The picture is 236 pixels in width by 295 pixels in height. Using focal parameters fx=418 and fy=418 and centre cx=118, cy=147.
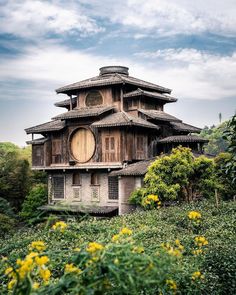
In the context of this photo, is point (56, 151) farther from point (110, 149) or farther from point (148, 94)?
point (148, 94)

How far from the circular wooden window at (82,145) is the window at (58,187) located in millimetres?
2980

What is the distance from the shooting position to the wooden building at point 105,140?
26.5 meters

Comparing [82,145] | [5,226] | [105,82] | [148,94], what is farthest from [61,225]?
[148,94]

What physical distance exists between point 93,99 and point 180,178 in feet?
32.0

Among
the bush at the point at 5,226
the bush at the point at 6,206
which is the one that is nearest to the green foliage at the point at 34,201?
the bush at the point at 6,206

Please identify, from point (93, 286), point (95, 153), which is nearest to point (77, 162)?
point (95, 153)

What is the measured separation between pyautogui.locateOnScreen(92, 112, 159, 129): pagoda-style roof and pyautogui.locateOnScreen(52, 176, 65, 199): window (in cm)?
623

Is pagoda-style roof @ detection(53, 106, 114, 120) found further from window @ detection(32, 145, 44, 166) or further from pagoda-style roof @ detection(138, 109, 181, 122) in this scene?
window @ detection(32, 145, 44, 166)

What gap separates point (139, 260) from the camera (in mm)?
3664

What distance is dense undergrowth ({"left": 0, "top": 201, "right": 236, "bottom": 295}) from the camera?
3.59 metres

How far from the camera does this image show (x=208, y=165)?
926 inches

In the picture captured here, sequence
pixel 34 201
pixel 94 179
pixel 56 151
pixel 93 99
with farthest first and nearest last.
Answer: pixel 34 201 < pixel 56 151 < pixel 93 99 < pixel 94 179

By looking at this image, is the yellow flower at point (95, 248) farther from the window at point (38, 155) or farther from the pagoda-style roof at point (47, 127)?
the window at point (38, 155)

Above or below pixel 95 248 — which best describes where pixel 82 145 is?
above
